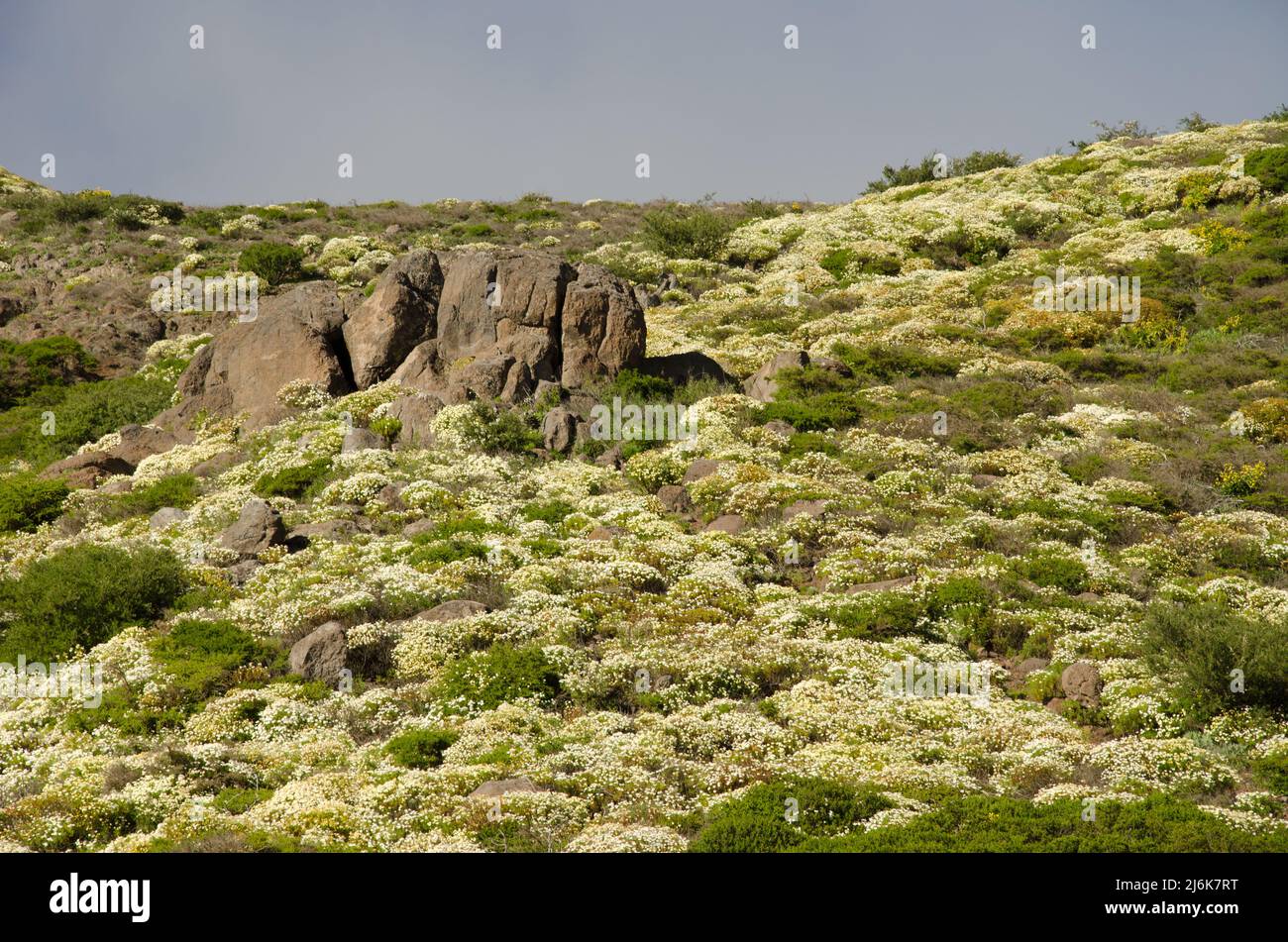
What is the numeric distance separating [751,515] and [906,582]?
417 cm

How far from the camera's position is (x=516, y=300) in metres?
29.6

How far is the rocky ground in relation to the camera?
1316 centimetres

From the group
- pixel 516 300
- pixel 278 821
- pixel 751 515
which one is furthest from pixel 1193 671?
pixel 516 300

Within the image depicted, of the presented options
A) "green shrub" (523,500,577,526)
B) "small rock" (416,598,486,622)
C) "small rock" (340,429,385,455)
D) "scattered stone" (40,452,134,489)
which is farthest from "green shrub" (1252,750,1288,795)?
"scattered stone" (40,452,134,489)

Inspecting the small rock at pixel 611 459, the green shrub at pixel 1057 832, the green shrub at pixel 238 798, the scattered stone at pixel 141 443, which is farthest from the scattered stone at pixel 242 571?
the green shrub at pixel 1057 832

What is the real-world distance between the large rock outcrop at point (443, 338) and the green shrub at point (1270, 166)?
29.6 meters

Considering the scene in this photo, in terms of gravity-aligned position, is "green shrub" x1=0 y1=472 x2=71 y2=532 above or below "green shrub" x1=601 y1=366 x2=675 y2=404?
below

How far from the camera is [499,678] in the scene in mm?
16406

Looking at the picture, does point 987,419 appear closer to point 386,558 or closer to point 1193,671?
point 1193,671

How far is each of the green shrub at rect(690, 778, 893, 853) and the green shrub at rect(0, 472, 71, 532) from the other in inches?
770

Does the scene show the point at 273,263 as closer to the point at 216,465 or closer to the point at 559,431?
the point at 216,465

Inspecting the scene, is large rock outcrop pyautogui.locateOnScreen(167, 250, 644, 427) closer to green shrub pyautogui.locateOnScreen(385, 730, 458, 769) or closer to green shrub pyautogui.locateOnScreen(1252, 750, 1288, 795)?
green shrub pyautogui.locateOnScreen(385, 730, 458, 769)

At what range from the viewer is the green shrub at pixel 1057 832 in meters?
11.2
